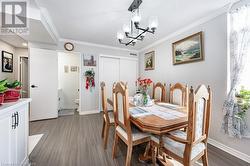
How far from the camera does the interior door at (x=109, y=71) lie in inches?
170

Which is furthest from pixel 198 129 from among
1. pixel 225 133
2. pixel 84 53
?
pixel 84 53

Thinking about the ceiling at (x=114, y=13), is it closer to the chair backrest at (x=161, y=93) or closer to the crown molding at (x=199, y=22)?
the crown molding at (x=199, y=22)

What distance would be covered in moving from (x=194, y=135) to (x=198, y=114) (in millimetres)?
201

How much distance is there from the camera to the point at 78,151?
1871 mm

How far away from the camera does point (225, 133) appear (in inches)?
75.8

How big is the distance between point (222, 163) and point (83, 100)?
12.3 ft

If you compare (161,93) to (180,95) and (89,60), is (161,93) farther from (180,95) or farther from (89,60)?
(89,60)

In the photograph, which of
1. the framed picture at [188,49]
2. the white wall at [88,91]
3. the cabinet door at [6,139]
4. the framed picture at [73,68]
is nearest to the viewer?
the cabinet door at [6,139]

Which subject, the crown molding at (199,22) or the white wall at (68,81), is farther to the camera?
the white wall at (68,81)

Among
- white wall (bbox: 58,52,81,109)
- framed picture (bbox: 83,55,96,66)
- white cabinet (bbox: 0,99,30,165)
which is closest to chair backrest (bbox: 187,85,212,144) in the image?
white cabinet (bbox: 0,99,30,165)

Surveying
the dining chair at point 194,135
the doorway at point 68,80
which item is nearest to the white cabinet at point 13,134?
the dining chair at point 194,135

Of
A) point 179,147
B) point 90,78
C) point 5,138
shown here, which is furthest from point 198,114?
point 90,78

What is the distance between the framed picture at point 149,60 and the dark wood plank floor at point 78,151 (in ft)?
8.48

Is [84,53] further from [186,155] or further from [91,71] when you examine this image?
[186,155]
